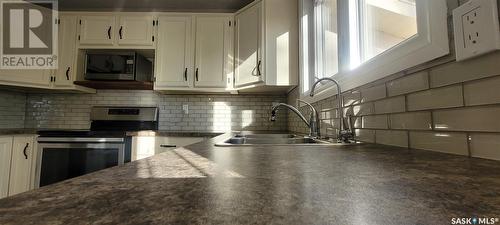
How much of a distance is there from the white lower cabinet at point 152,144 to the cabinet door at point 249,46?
0.79 metres

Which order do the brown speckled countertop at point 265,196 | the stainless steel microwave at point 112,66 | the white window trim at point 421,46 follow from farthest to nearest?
1. the stainless steel microwave at point 112,66
2. the white window trim at point 421,46
3. the brown speckled countertop at point 265,196

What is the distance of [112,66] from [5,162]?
1.21m

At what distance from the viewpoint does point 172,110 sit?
2748mm

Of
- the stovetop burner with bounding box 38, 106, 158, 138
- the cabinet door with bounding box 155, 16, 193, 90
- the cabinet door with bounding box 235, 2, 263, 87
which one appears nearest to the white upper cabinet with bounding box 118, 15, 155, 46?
the cabinet door with bounding box 155, 16, 193, 90

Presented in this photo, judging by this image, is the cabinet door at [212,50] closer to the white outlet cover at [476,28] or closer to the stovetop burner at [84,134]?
the stovetop burner at [84,134]

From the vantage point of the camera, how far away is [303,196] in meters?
0.29

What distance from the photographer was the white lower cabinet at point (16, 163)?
2064 mm

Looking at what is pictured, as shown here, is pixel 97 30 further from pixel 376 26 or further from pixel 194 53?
pixel 376 26

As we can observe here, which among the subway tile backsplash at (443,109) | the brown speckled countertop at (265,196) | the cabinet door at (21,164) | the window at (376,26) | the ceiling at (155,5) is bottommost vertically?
the cabinet door at (21,164)

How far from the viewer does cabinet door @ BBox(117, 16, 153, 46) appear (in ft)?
8.19

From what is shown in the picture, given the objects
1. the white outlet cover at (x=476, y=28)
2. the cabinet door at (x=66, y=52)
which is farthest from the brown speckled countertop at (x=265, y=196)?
the cabinet door at (x=66, y=52)

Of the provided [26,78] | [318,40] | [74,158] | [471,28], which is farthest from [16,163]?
[471,28]

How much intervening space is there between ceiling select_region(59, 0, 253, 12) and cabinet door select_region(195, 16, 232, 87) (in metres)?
0.13

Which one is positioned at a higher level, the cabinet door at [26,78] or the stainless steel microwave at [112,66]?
the stainless steel microwave at [112,66]
